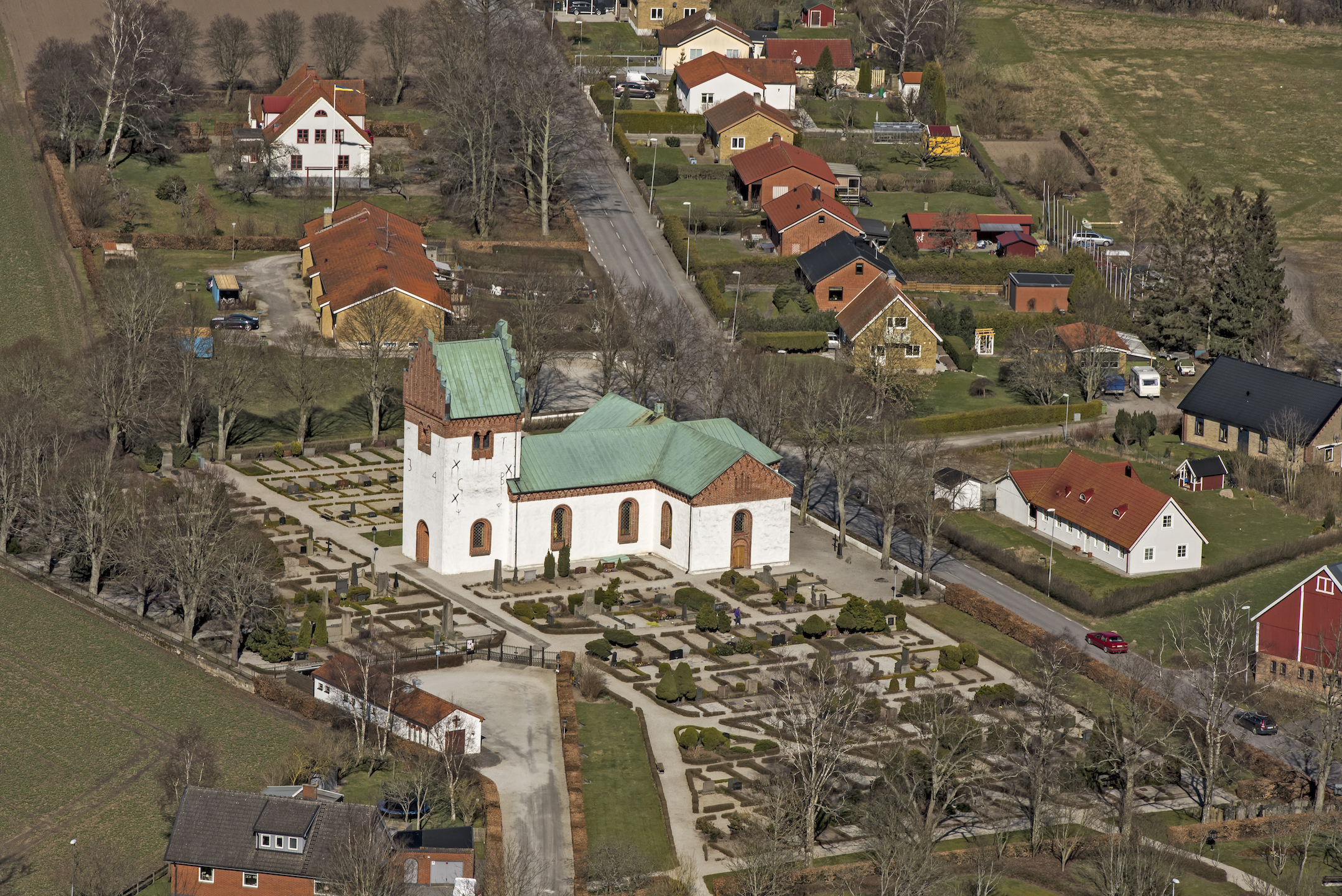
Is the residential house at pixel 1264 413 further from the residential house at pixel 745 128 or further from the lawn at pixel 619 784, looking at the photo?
the lawn at pixel 619 784

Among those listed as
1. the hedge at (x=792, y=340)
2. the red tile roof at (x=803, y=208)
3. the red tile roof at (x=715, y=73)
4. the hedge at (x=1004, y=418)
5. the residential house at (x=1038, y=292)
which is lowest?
the hedge at (x=1004, y=418)

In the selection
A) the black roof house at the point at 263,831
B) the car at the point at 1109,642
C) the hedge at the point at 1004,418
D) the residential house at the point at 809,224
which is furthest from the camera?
the residential house at the point at 809,224

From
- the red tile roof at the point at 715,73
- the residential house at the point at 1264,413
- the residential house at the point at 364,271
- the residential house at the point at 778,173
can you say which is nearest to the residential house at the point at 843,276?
the residential house at the point at 778,173

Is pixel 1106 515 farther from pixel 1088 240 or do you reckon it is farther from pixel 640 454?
pixel 1088 240

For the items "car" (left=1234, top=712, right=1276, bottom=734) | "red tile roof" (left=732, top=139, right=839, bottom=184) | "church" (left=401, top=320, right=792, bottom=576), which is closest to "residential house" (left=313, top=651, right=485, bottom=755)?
"church" (left=401, top=320, right=792, bottom=576)

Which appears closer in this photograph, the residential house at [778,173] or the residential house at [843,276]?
the residential house at [843,276]

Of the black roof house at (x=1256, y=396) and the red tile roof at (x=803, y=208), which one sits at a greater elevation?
the red tile roof at (x=803, y=208)

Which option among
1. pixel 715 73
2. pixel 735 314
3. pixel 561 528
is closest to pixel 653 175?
pixel 715 73

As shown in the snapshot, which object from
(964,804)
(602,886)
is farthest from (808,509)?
(602,886)

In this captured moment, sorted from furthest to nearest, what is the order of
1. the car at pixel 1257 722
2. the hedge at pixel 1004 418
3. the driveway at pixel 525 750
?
the hedge at pixel 1004 418, the car at pixel 1257 722, the driveway at pixel 525 750

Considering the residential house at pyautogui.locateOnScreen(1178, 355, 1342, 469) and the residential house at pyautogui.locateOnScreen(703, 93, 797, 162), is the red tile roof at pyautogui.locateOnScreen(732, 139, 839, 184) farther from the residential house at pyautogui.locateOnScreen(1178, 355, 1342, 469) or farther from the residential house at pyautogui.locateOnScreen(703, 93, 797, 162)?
the residential house at pyautogui.locateOnScreen(1178, 355, 1342, 469)
